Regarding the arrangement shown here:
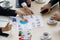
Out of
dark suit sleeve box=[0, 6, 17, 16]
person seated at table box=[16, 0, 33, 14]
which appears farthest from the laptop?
person seated at table box=[16, 0, 33, 14]

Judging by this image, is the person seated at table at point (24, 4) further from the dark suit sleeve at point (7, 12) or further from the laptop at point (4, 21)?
the laptop at point (4, 21)

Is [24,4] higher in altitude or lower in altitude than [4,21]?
higher

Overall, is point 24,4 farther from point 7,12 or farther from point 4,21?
point 4,21

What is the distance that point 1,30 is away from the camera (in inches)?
63.0

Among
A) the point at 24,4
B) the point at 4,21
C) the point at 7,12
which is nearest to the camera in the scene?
the point at 4,21

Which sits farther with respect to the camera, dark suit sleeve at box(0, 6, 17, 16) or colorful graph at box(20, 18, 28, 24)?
dark suit sleeve at box(0, 6, 17, 16)

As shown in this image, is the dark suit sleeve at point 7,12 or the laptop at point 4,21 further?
the dark suit sleeve at point 7,12

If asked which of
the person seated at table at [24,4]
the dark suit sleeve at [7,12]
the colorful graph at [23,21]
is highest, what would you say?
the person seated at table at [24,4]

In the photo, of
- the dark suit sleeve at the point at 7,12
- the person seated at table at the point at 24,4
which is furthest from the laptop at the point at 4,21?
the person seated at table at the point at 24,4

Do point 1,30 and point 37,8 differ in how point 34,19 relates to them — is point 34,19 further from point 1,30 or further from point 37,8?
point 1,30

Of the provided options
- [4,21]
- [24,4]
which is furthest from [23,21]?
[24,4]

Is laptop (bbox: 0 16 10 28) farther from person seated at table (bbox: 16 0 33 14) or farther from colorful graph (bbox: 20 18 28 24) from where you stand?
person seated at table (bbox: 16 0 33 14)

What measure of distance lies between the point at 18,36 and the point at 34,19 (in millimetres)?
316

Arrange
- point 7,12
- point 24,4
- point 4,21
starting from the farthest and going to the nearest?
point 24,4 < point 7,12 < point 4,21
